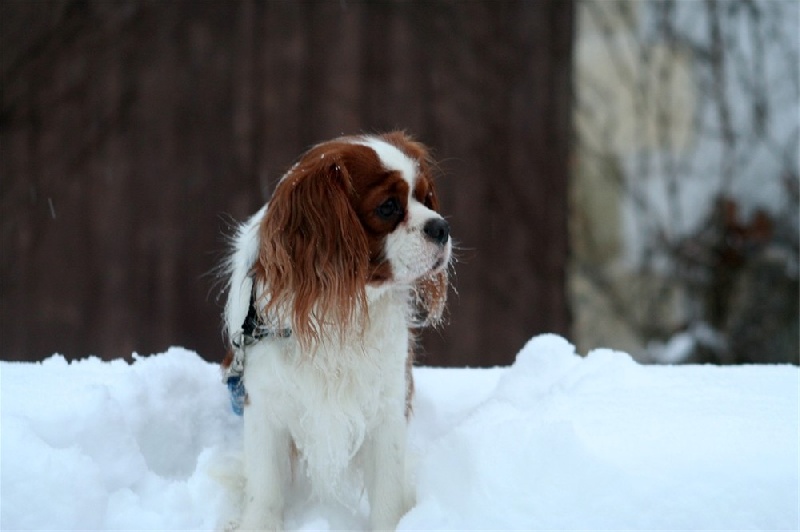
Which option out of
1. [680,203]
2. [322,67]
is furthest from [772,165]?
[322,67]

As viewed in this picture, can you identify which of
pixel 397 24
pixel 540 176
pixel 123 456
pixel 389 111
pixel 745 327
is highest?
pixel 397 24

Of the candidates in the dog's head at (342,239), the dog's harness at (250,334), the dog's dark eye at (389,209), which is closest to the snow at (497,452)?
the dog's harness at (250,334)

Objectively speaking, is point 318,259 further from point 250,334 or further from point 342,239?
point 250,334

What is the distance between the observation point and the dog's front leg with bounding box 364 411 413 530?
6.78 feet

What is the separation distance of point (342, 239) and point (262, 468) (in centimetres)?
67

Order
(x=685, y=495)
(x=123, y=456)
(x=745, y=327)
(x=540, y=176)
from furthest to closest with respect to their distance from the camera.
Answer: (x=745, y=327)
(x=540, y=176)
(x=123, y=456)
(x=685, y=495)

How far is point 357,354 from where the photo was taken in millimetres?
2094

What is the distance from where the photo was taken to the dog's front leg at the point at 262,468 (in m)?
2.04

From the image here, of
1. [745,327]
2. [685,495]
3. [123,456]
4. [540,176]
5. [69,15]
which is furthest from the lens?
[745,327]

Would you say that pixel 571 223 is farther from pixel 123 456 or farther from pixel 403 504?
pixel 123 456

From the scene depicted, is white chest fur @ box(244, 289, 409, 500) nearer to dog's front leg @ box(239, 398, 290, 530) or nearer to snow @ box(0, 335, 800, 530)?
dog's front leg @ box(239, 398, 290, 530)

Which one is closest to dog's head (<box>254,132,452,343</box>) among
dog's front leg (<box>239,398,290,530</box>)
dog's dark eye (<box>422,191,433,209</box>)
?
dog's dark eye (<box>422,191,433,209</box>)

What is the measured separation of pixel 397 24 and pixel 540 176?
138 cm

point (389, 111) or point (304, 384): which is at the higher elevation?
point (389, 111)
